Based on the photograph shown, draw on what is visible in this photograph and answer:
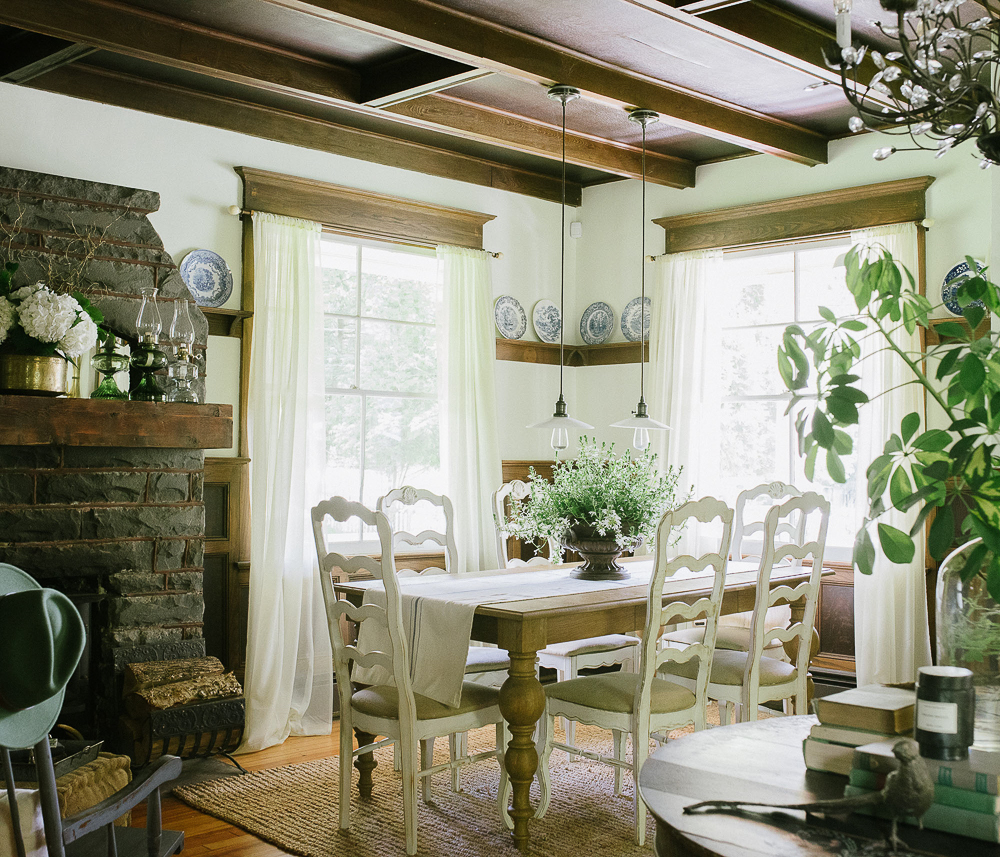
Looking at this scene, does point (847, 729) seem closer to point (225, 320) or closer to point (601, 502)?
point (601, 502)

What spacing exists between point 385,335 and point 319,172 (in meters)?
0.94

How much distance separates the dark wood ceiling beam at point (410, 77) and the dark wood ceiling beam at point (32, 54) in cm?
113

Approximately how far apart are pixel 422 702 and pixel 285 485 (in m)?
1.80

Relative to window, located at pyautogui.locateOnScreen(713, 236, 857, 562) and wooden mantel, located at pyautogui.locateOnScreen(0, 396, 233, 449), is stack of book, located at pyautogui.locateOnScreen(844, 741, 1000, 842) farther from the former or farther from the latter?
window, located at pyautogui.locateOnScreen(713, 236, 857, 562)

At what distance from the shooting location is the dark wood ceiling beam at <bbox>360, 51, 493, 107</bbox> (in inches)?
159

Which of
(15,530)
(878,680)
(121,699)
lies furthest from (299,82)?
(878,680)

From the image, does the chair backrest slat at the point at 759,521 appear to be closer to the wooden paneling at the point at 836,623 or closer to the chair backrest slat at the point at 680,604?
the wooden paneling at the point at 836,623

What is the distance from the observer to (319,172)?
519 centimetres

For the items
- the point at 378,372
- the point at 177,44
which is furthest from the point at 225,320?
the point at 177,44

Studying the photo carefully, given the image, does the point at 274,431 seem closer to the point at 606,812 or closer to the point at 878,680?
the point at 606,812

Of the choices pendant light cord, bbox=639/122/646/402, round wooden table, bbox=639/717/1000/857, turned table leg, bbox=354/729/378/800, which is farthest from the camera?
pendant light cord, bbox=639/122/646/402

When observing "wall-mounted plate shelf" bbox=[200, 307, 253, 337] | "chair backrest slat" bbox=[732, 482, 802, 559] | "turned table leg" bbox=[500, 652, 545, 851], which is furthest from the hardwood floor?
"chair backrest slat" bbox=[732, 482, 802, 559]

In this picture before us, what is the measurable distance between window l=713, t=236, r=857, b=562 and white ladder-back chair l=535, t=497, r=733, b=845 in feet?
6.77

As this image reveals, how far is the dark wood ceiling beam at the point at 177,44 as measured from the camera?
3.56 m
